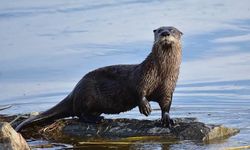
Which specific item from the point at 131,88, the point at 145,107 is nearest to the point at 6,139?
the point at 145,107

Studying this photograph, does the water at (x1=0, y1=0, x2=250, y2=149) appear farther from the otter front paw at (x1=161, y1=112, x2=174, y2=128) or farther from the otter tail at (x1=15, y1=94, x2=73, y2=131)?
the otter tail at (x1=15, y1=94, x2=73, y2=131)

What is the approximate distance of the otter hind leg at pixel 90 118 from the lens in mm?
8534

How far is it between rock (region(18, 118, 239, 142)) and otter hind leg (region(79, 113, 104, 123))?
0.13 ft

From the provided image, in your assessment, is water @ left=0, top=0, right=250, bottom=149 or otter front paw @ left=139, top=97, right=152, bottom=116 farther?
water @ left=0, top=0, right=250, bottom=149

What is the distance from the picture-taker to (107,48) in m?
12.8

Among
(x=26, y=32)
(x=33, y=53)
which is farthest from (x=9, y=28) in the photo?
(x=33, y=53)

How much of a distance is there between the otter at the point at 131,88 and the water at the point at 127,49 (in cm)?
51

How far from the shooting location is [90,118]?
28.1 feet

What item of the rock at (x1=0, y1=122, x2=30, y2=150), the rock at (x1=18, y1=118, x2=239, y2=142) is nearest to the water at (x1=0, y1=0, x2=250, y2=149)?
the rock at (x1=18, y1=118, x2=239, y2=142)

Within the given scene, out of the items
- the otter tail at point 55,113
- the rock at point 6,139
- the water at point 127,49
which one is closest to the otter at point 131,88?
the otter tail at point 55,113

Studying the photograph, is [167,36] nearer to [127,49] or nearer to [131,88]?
[131,88]

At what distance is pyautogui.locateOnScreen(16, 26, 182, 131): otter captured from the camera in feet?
26.8

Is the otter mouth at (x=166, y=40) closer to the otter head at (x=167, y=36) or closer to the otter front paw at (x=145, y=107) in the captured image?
the otter head at (x=167, y=36)

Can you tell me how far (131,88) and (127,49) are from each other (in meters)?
4.21
